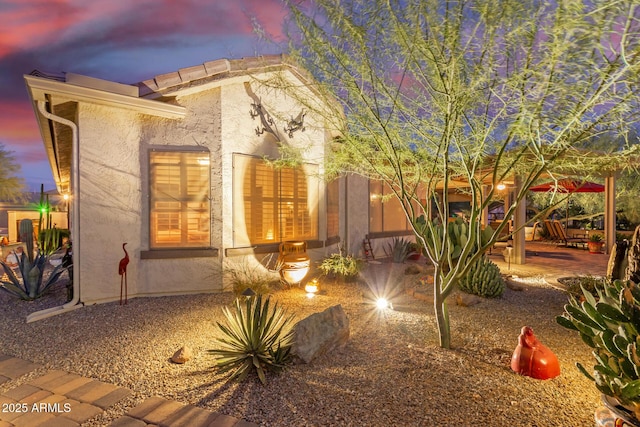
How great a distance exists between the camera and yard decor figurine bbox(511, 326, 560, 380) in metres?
3.11

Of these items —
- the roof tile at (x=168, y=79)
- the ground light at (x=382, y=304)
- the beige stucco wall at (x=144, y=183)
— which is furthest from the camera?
the roof tile at (x=168, y=79)

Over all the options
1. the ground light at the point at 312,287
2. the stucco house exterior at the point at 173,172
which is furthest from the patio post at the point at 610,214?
the ground light at the point at 312,287

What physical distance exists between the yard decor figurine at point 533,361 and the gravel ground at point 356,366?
0.07 metres

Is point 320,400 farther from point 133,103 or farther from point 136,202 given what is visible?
point 133,103

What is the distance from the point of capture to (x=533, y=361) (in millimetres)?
3137

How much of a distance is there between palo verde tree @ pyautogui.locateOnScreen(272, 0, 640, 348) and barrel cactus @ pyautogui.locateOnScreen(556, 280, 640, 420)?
1.14 meters

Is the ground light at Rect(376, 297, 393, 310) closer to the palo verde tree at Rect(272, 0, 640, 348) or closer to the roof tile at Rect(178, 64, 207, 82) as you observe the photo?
the palo verde tree at Rect(272, 0, 640, 348)

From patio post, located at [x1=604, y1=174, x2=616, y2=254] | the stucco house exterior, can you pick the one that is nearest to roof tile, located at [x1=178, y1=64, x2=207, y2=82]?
the stucco house exterior

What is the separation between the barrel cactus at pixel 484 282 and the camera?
19.6 ft

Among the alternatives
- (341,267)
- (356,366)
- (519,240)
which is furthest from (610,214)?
(356,366)

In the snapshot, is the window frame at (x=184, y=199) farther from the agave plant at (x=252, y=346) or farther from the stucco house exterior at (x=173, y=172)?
the agave plant at (x=252, y=346)

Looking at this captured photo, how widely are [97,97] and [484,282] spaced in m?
6.73

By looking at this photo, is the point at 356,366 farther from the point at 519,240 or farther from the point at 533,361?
the point at 519,240

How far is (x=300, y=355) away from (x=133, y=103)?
4650mm
